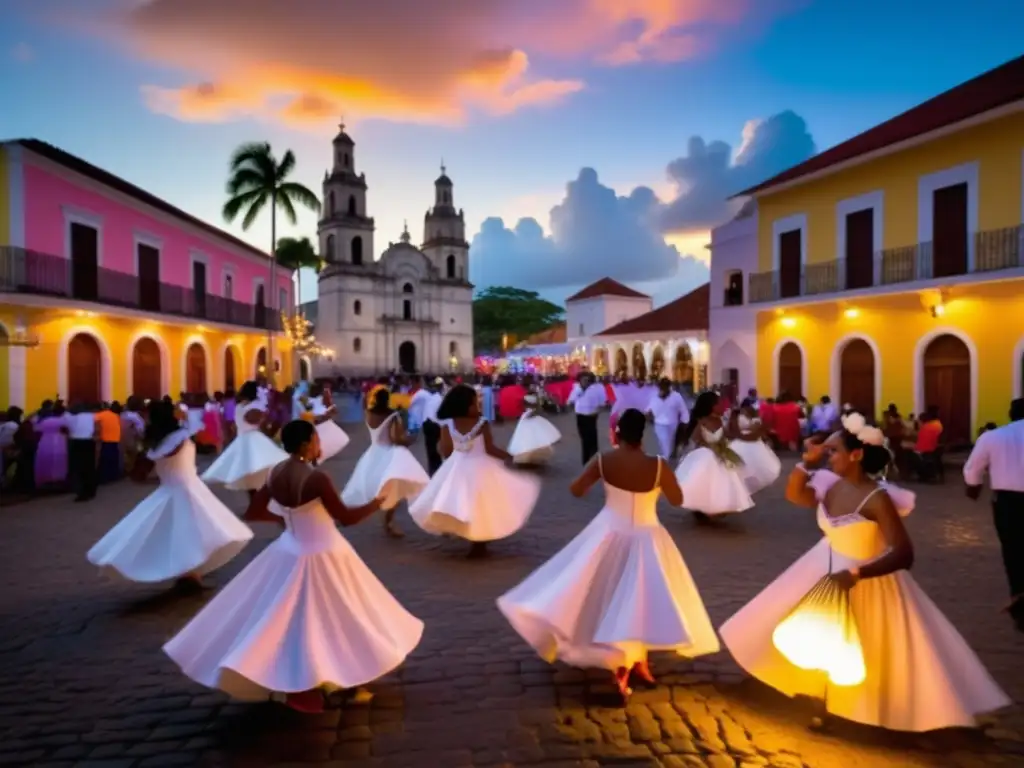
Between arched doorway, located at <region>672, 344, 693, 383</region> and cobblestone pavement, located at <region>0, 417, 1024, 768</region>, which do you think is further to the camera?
arched doorway, located at <region>672, 344, 693, 383</region>

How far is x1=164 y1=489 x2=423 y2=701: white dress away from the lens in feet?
12.9

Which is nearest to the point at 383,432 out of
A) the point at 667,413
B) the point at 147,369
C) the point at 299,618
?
the point at 299,618

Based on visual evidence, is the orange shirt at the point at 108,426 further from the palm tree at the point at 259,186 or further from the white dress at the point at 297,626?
the palm tree at the point at 259,186

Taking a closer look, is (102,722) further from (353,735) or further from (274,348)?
(274,348)

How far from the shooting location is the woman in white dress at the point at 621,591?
4.25 meters

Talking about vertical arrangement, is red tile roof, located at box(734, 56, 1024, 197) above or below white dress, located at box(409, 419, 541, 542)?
above

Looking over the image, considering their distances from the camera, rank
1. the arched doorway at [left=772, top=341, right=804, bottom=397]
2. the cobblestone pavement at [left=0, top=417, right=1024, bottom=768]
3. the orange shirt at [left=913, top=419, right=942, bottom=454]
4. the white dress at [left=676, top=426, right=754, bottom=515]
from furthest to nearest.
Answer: the arched doorway at [left=772, top=341, right=804, bottom=397], the orange shirt at [left=913, top=419, right=942, bottom=454], the white dress at [left=676, top=426, right=754, bottom=515], the cobblestone pavement at [left=0, top=417, right=1024, bottom=768]

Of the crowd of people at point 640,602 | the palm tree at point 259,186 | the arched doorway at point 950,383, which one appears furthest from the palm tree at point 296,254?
the crowd of people at point 640,602

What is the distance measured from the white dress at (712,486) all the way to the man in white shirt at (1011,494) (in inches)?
131

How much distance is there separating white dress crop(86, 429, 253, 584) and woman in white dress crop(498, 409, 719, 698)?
3070 mm

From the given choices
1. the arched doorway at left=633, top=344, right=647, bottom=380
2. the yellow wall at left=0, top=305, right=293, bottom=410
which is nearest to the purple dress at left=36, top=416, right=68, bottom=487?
the yellow wall at left=0, top=305, right=293, bottom=410

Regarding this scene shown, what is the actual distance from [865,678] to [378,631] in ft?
8.46

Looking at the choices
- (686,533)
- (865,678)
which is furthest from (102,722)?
(686,533)

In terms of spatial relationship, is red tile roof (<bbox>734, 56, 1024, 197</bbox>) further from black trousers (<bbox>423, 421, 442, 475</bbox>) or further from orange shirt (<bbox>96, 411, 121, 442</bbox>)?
orange shirt (<bbox>96, 411, 121, 442</bbox>)
